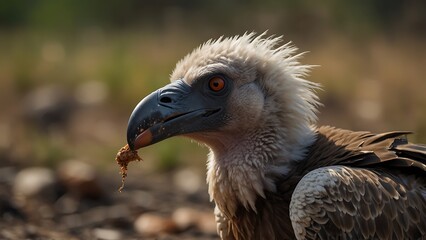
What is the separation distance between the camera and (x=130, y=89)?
612 inches

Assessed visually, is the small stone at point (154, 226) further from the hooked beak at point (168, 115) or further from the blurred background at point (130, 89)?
the hooked beak at point (168, 115)

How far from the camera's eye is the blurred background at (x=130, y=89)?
9.52 meters

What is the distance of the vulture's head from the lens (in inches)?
242

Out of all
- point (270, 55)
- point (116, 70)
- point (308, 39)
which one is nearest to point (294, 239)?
point (270, 55)

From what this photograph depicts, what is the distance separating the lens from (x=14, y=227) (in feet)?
26.2

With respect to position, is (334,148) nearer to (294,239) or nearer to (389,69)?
(294,239)

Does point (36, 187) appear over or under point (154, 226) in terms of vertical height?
over

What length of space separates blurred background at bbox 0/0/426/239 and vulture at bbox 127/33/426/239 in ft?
7.27

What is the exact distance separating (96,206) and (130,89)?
603 centimetres

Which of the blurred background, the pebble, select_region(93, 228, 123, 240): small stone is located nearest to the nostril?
the blurred background

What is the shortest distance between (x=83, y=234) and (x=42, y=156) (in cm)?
350

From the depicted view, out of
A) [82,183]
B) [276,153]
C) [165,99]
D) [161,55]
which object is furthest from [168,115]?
[161,55]

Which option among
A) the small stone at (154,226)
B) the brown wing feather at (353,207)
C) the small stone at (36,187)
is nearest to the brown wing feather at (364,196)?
the brown wing feather at (353,207)

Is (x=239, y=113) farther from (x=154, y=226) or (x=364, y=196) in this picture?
(x=154, y=226)
